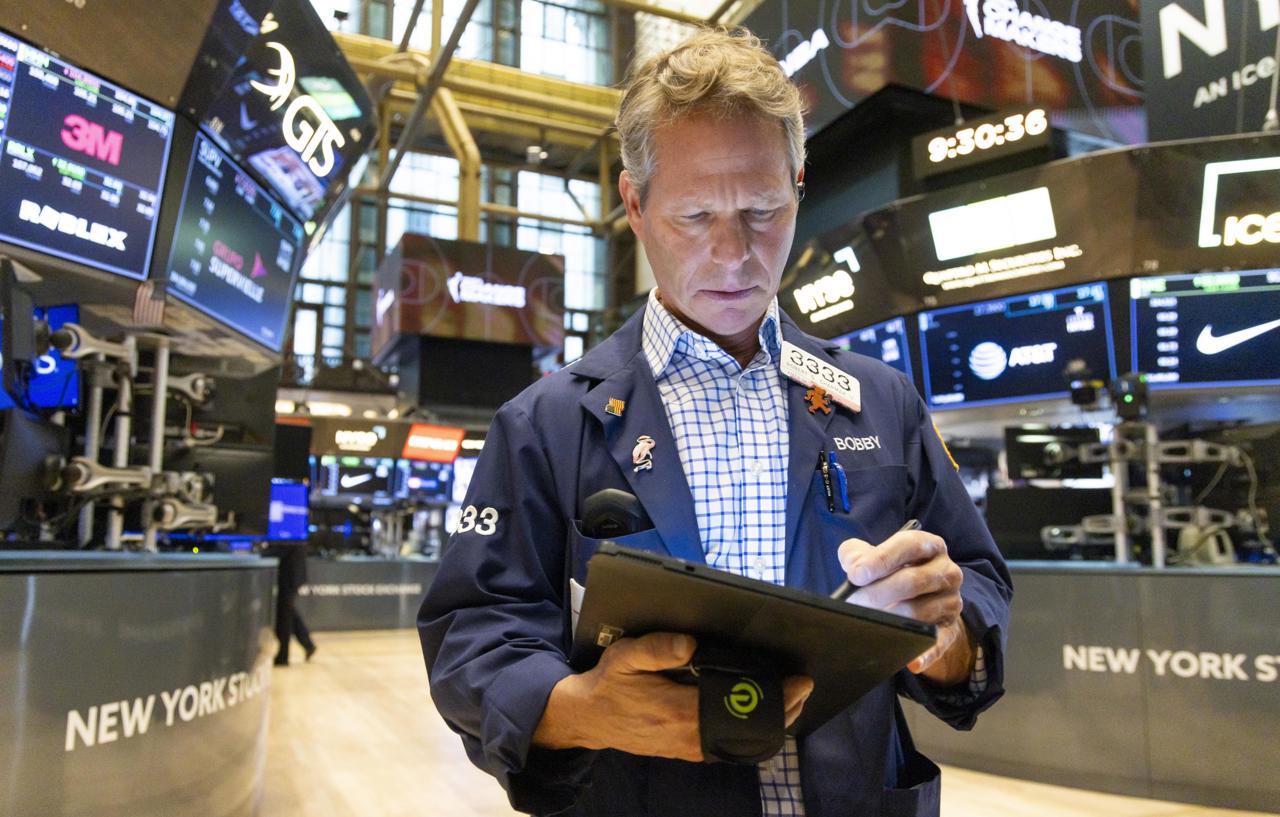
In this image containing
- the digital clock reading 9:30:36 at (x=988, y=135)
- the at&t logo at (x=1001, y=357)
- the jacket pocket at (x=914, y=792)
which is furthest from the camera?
the digital clock reading 9:30:36 at (x=988, y=135)

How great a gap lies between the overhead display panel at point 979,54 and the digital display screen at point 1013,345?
1.84 m

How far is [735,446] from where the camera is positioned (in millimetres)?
1153

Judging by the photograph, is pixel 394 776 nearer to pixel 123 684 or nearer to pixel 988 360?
pixel 123 684

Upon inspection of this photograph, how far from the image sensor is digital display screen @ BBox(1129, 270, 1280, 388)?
17.7 ft

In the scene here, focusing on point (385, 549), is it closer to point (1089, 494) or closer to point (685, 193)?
point (1089, 494)

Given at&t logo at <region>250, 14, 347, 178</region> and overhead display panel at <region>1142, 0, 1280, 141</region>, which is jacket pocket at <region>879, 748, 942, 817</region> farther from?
overhead display panel at <region>1142, 0, 1280, 141</region>

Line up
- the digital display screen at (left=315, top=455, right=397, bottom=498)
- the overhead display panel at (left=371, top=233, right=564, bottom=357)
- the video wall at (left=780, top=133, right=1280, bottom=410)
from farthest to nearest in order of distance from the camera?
the overhead display panel at (left=371, top=233, right=564, bottom=357) < the digital display screen at (left=315, top=455, right=397, bottom=498) < the video wall at (left=780, top=133, right=1280, bottom=410)

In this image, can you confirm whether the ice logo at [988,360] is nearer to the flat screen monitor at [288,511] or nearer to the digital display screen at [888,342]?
the digital display screen at [888,342]

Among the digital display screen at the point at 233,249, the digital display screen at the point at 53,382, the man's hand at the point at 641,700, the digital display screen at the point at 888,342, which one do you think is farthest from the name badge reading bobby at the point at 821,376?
the digital display screen at the point at 888,342

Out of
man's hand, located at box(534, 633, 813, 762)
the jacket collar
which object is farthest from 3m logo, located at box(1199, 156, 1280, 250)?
man's hand, located at box(534, 633, 813, 762)

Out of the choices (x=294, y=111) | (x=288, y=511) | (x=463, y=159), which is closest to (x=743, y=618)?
(x=294, y=111)

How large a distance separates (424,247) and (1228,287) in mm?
9844

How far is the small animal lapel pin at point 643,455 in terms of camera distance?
1078 millimetres

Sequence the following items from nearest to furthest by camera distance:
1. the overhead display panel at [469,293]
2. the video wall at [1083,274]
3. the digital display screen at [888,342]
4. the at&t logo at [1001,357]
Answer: the video wall at [1083,274] → the at&t logo at [1001,357] → the digital display screen at [888,342] → the overhead display panel at [469,293]
